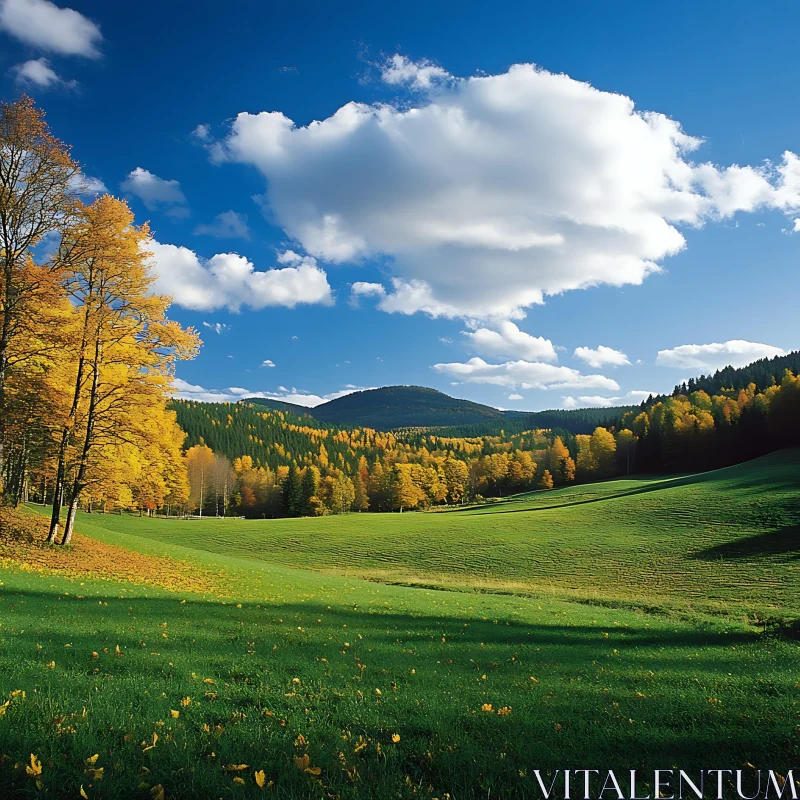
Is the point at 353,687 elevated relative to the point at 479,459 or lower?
elevated

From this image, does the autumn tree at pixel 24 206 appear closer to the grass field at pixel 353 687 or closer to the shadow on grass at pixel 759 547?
the grass field at pixel 353 687

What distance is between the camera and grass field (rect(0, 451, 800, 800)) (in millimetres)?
4281

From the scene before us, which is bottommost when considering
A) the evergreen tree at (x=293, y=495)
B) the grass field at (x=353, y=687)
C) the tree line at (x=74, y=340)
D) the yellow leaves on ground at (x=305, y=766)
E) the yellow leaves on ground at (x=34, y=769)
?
the evergreen tree at (x=293, y=495)

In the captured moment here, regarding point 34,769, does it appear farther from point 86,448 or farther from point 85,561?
point 86,448

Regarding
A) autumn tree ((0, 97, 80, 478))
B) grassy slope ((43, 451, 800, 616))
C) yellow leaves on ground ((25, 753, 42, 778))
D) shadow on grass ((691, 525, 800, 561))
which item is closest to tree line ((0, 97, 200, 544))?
autumn tree ((0, 97, 80, 478))

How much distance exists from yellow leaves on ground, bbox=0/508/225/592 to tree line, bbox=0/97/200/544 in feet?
3.61

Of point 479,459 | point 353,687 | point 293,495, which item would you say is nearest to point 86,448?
point 353,687

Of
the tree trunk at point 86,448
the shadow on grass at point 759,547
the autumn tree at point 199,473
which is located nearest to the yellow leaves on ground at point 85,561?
the tree trunk at point 86,448

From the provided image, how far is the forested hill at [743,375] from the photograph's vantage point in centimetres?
12612

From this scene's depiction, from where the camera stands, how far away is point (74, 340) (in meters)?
18.8

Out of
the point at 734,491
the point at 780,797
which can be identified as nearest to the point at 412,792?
the point at 780,797

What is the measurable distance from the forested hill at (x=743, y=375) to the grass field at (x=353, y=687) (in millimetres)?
127660

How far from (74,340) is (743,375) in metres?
170

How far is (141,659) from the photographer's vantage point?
7.29 m
